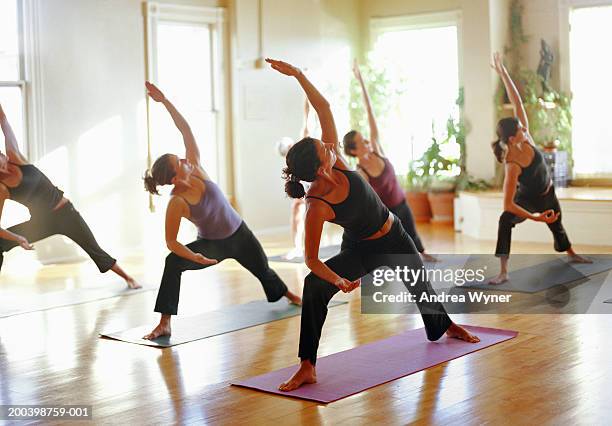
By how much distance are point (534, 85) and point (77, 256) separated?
15.7 feet

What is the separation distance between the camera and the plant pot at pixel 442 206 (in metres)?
9.85

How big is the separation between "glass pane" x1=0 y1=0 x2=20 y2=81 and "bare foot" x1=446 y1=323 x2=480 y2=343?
462 centimetres

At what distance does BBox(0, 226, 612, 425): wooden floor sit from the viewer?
135 inches

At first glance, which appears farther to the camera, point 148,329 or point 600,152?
point 600,152

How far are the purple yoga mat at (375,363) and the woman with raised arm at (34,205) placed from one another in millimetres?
2128

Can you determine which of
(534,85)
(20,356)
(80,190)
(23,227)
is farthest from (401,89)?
(20,356)

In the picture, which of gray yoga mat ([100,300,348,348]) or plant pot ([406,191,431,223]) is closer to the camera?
gray yoga mat ([100,300,348,348])

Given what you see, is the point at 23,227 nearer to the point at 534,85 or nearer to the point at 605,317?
the point at 605,317

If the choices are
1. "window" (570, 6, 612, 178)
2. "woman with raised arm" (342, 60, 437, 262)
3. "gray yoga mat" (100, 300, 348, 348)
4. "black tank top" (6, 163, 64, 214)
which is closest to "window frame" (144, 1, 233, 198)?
"black tank top" (6, 163, 64, 214)

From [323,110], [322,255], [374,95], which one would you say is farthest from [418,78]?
[323,110]

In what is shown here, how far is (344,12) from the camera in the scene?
10414mm

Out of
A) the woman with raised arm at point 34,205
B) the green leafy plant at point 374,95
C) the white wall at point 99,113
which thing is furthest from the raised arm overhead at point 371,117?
the green leafy plant at point 374,95

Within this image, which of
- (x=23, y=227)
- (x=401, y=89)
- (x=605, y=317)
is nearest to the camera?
(x=605, y=317)

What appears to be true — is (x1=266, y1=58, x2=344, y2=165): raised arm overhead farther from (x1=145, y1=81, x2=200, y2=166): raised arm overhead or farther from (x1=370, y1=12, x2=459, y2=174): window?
(x1=370, y1=12, x2=459, y2=174): window
